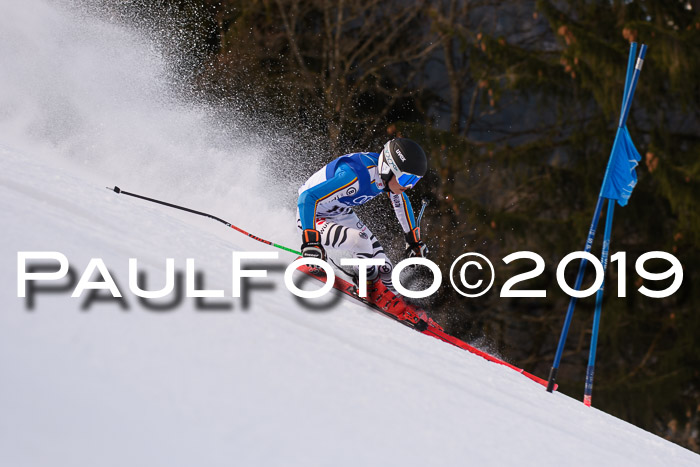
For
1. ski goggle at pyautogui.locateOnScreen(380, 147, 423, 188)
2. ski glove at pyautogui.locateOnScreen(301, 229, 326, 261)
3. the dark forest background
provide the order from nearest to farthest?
ski glove at pyautogui.locateOnScreen(301, 229, 326, 261) < ski goggle at pyautogui.locateOnScreen(380, 147, 423, 188) < the dark forest background

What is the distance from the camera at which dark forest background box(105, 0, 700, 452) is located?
377 inches

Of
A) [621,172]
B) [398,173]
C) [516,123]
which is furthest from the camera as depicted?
[516,123]

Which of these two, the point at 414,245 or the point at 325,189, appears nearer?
the point at 325,189

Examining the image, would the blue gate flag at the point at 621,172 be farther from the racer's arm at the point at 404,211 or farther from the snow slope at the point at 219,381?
the snow slope at the point at 219,381

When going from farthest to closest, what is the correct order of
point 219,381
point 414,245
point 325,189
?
point 414,245 → point 325,189 → point 219,381

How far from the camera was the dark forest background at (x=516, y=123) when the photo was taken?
9.57 m

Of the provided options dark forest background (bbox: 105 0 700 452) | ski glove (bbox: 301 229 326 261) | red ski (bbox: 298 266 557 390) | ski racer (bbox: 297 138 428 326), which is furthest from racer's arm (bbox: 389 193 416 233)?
dark forest background (bbox: 105 0 700 452)

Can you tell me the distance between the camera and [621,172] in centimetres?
464

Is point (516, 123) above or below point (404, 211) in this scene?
above

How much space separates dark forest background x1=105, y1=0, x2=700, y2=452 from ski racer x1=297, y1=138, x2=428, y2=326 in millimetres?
4334

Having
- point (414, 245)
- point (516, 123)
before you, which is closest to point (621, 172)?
point (414, 245)

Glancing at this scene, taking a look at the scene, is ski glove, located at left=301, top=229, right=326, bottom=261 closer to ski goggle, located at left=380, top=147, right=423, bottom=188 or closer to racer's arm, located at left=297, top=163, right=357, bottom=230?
→ racer's arm, located at left=297, top=163, right=357, bottom=230

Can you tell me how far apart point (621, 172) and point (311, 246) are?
2009 mm

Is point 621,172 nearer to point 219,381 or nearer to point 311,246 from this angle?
point 311,246
